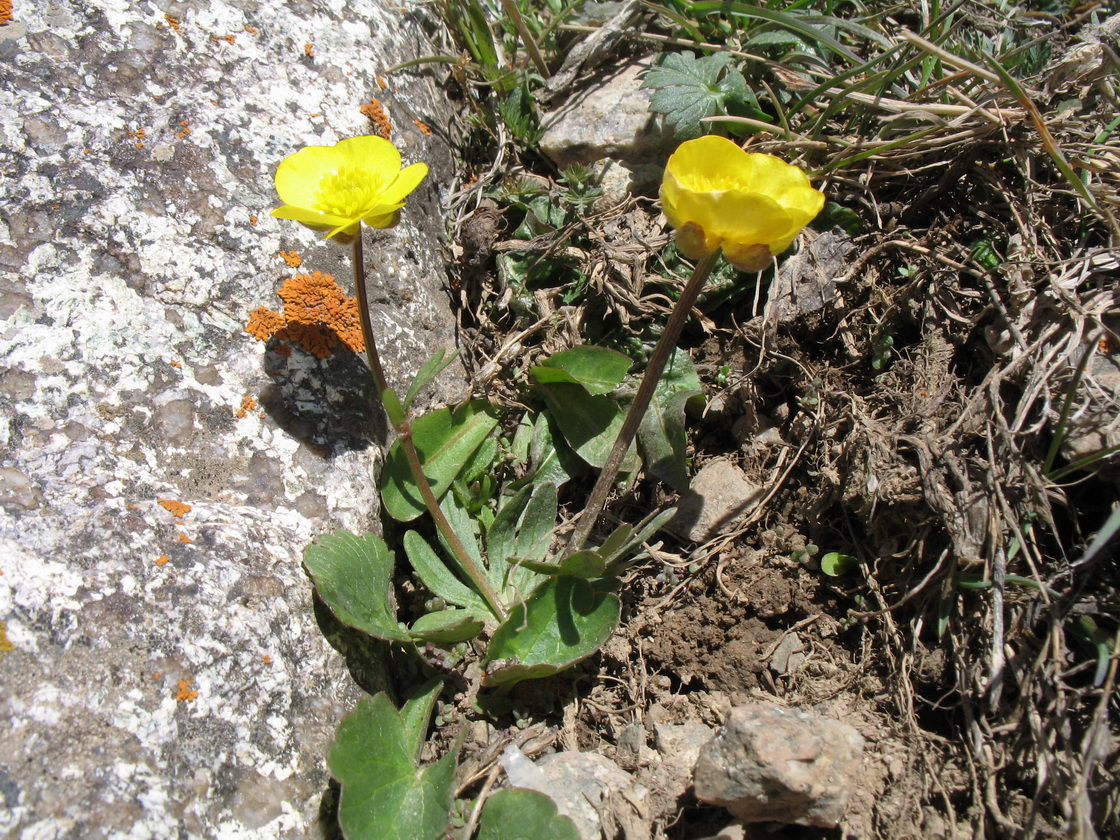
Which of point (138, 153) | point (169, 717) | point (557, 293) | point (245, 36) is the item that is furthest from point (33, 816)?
point (245, 36)

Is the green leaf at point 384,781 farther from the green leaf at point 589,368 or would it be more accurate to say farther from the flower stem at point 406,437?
the green leaf at point 589,368

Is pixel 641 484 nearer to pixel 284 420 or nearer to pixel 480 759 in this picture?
pixel 480 759

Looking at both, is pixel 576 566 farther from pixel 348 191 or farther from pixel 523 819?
pixel 348 191

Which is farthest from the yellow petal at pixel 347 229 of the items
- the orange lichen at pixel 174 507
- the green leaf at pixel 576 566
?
the green leaf at pixel 576 566

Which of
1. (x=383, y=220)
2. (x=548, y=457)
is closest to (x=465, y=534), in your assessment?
(x=548, y=457)

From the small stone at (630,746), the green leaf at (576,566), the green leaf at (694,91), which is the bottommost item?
the small stone at (630,746)

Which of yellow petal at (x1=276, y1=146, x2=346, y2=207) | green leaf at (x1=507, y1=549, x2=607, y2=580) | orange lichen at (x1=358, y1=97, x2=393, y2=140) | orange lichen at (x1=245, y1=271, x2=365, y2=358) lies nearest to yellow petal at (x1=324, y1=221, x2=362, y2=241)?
yellow petal at (x1=276, y1=146, x2=346, y2=207)
